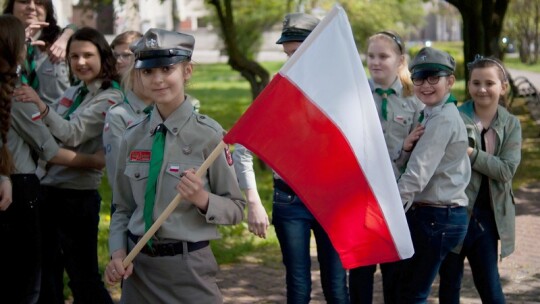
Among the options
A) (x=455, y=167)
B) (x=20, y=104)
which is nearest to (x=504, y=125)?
(x=455, y=167)

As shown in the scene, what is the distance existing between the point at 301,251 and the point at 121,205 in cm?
140

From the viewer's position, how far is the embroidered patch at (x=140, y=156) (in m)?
4.26

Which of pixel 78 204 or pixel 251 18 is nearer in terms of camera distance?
pixel 78 204

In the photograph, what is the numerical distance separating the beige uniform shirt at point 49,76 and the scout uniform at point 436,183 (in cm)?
281

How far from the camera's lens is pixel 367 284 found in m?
6.01

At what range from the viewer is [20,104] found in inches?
209

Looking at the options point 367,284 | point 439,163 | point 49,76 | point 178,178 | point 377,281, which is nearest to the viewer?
point 178,178

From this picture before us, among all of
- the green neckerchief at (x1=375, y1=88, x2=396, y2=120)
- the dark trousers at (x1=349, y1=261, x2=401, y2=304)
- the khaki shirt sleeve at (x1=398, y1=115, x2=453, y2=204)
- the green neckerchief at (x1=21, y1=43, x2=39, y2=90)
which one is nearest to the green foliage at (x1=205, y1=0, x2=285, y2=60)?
the green neckerchief at (x1=21, y1=43, x2=39, y2=90)

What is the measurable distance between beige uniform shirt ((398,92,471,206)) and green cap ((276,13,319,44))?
83 cm

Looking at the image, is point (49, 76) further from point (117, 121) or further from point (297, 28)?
point (297, 28)

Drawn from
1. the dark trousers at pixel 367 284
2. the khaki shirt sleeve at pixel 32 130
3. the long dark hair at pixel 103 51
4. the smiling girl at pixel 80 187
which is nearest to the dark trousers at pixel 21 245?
the khaki shirt sleeve at pixel 32 130

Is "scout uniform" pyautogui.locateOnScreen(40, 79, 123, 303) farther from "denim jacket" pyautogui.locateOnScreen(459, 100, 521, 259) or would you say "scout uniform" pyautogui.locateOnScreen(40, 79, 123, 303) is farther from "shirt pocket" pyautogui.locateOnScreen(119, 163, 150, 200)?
"denim jacket" pyautogui.locateOnScreen(459, 100, 521, 259)

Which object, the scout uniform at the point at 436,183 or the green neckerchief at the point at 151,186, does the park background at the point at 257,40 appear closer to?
the green neckerchief at the point at 151,186

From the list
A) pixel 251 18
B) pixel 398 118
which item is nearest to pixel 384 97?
pixel 398 118
